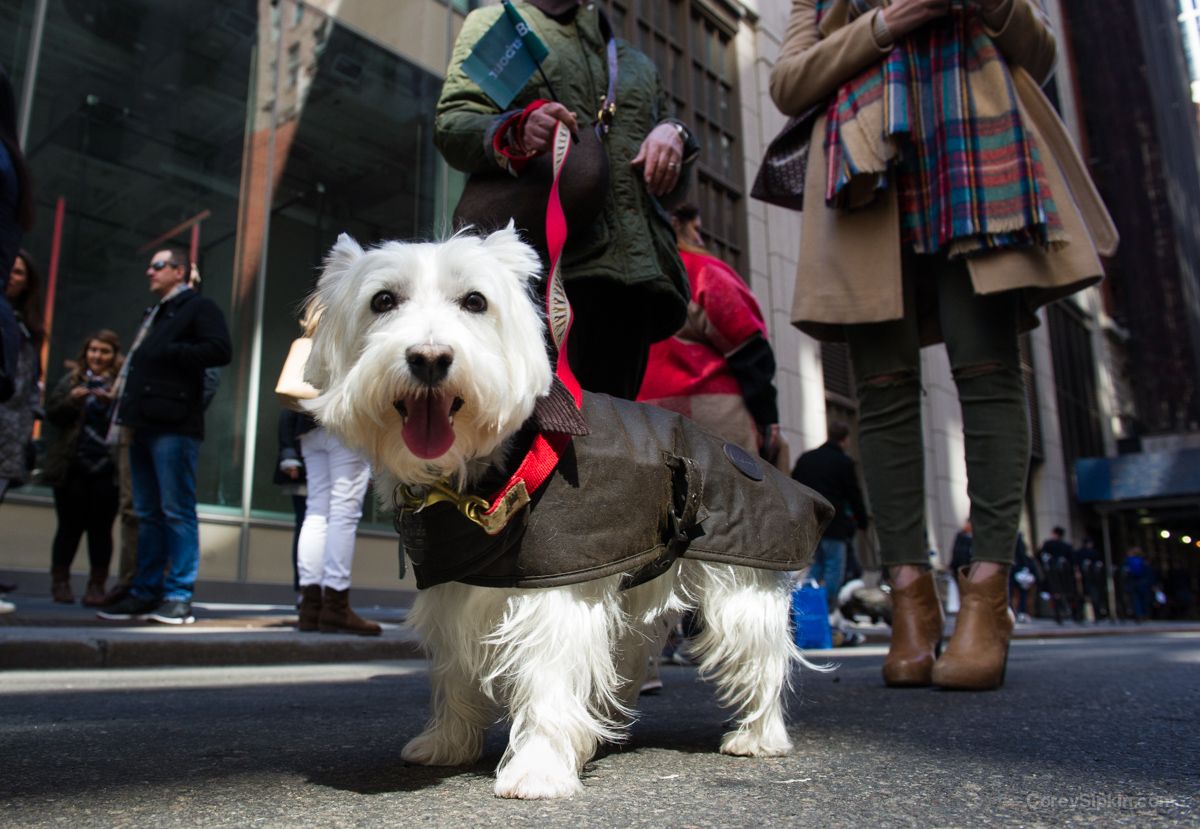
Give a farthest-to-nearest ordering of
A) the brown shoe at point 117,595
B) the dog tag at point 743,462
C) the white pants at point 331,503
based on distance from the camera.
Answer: the brown shoe at point 117,595
the white pants at point 331,503
the dog tag at point 743,462

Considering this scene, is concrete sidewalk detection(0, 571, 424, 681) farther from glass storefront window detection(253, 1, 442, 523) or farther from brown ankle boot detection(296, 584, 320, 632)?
glass storefront window detection(253, 1, 442, 523)

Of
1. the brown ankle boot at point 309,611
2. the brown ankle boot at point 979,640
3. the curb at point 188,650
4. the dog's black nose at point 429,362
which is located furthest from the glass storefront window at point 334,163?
the dog's black nose at point 429,362

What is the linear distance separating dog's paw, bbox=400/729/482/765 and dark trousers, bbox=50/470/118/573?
5965 millimetres

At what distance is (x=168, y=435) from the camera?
17.7ft

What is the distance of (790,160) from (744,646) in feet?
7.10

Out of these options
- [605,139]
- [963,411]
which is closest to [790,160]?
[605,139]

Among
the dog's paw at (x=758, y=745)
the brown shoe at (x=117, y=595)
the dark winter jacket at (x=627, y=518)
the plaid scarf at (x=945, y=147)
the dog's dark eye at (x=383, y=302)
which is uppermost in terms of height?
the plaid scarf at (x=945, y=147)

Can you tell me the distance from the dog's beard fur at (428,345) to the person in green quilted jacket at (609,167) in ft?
2.52

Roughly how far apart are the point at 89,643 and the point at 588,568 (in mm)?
3505

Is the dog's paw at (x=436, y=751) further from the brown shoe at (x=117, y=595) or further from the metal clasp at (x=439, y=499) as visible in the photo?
A: the brown shoe at (x=117, y=595)

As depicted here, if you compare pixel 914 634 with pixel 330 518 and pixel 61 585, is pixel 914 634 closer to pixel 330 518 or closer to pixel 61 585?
pixel 330 518

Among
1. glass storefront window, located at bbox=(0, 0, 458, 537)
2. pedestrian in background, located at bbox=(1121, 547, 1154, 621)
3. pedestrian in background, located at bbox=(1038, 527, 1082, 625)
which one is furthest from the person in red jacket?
pedestrian in background, located at bbox=(1121, 547, 1154, 621)

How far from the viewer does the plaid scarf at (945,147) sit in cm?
294

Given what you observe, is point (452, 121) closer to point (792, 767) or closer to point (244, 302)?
point (792, 767)
